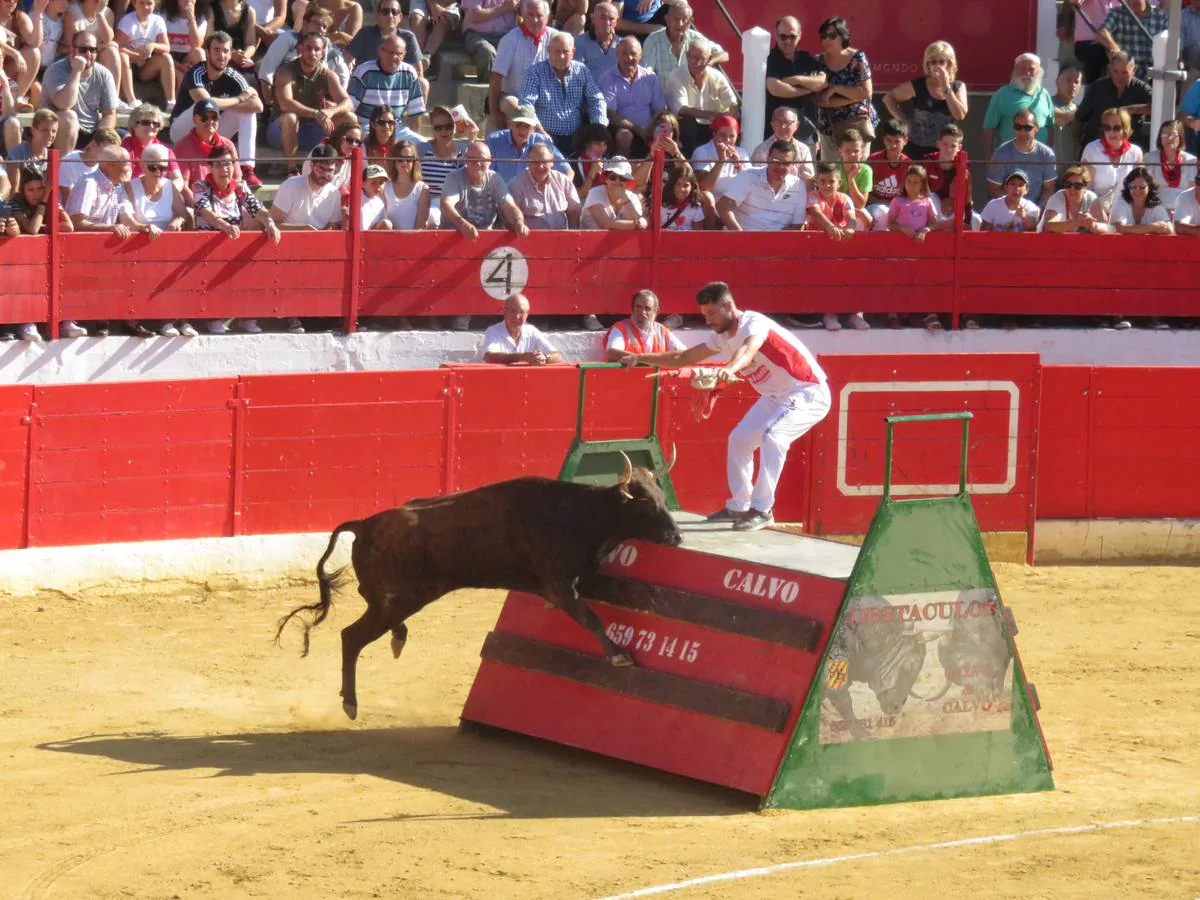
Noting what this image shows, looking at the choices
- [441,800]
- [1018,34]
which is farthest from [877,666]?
[1018,34]

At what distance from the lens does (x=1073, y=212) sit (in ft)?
56.7

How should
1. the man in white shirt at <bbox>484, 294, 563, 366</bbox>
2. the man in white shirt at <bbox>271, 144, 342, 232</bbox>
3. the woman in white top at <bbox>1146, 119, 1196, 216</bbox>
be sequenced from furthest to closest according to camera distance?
the woman in white top at <bbox>1146, 119, 1196, 216</bbox> < the man in white shirt at <bbox>271, 144, 342, 232</bbox> < the man in white shirt at <bbox>484, 294, 563, 366</bbox>

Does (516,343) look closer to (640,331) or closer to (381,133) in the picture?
(640,331)

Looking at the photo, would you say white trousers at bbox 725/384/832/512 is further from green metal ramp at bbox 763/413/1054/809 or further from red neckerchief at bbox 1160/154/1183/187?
red neckerchief at bbox 1160/154/1183/187

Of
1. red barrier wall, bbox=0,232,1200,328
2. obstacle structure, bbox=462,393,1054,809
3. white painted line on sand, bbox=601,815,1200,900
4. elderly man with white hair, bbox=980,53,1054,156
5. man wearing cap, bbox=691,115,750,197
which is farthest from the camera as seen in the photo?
elderly man with white hair, bbox=980,53,1054,156

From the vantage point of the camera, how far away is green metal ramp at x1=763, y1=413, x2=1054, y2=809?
9117 mm

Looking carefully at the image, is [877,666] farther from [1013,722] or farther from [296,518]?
[296,518]

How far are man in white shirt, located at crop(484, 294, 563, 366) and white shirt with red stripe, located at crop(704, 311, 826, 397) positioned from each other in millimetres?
3957

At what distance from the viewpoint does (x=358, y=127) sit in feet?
50.3

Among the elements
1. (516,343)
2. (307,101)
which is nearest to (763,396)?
(516,343)

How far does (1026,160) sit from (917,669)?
8799 mm

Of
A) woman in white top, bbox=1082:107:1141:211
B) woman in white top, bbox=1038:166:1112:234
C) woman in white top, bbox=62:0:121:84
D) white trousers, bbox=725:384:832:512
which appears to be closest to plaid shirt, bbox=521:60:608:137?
woman in white top, bbox=62:0:121:84

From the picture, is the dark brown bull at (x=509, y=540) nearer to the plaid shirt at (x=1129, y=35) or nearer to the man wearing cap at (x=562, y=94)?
the man wearing cap at (x=562, y=94)

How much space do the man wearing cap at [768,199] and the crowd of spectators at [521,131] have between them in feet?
0.07
